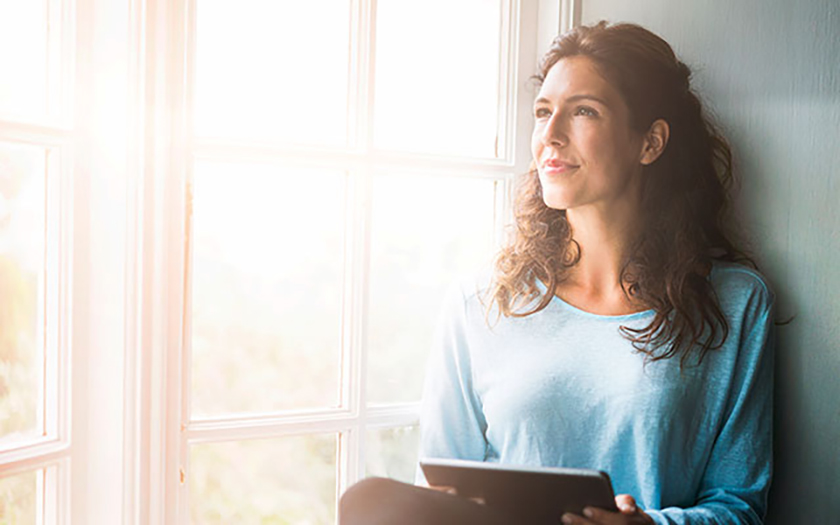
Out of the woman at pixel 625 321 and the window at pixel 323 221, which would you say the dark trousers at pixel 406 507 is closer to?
the woman at pixel 625 321

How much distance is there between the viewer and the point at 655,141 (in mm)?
1327

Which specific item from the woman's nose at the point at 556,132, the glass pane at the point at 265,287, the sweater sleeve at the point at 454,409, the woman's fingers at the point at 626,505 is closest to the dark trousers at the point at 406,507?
the woman's fingers at the point at 626,505

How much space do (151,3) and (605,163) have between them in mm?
849

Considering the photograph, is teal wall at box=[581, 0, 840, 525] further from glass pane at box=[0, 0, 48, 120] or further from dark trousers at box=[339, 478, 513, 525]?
glass pane at box=[0, 0, 48, 120]

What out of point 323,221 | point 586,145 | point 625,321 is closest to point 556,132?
point 586,145

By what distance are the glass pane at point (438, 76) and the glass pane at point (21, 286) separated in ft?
2.17

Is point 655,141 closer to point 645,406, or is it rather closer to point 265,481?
point 645,406

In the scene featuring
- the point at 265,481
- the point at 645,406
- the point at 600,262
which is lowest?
the point at 265,481

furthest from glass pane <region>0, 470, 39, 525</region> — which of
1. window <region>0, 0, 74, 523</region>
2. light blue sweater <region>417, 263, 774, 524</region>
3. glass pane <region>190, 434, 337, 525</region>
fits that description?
light blue sweater <region>417, 263, 774, 524</region>

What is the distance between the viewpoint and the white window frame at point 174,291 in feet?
4.09

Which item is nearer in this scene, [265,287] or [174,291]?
[174,291]

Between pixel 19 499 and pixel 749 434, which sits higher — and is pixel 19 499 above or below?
below

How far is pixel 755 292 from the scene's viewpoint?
124 centimetres

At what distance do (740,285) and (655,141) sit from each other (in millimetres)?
302
